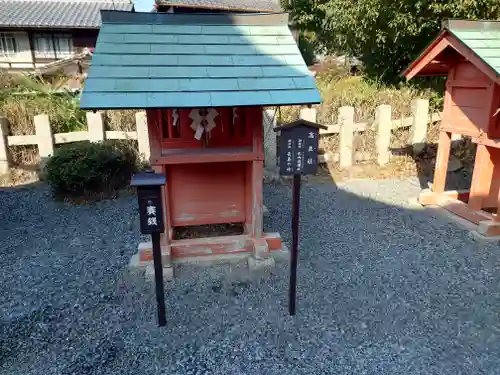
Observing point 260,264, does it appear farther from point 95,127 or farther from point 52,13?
point 52,13

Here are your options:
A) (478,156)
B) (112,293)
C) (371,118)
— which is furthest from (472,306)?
(371,118)

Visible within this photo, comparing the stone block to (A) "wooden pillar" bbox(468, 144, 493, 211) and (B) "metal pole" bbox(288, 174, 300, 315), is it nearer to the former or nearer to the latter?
(B) "metal pole" bbox(288, 174, 300, 315)

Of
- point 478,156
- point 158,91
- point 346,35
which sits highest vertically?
point 346,35

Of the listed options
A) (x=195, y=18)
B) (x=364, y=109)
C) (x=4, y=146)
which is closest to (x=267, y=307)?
(x=195, y=18)

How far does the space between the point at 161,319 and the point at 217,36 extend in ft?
9.89

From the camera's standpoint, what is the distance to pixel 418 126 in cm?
829

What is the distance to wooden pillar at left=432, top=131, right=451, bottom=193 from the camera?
5.79 m

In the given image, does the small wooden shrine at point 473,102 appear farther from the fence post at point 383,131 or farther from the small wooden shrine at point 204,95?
the small wooden shrine at point 204,95

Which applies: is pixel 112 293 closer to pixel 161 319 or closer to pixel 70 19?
pixel 161 319

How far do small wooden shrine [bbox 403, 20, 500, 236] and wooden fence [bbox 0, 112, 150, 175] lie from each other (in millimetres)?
4984

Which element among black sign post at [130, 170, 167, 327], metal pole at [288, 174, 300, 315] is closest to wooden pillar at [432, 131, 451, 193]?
metal pole at [288, 174, 300, 315]

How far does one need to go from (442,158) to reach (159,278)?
4.92m

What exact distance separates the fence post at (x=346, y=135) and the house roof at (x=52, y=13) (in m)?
10.6

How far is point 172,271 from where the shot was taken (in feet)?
13.5
